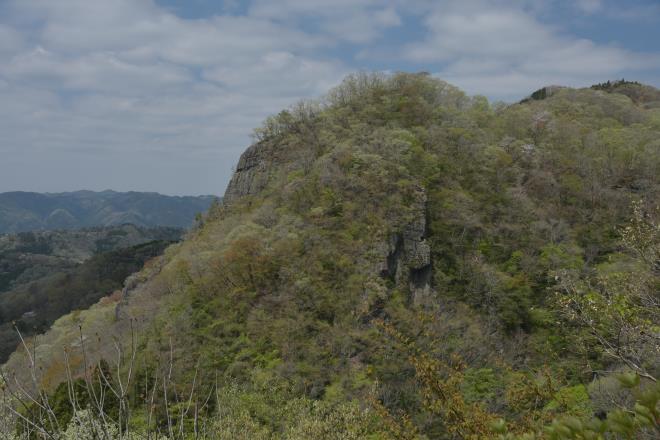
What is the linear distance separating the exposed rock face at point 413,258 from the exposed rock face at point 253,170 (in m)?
15.5

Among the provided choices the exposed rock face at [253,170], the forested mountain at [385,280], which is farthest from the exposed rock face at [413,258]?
the exposed rock face at [253,170]

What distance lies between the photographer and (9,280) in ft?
517

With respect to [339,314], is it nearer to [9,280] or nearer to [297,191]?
[297,191]

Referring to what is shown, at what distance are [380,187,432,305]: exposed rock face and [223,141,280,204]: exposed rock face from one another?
15533 mm

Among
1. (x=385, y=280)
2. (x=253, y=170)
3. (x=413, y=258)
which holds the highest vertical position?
(x=253, y=170)

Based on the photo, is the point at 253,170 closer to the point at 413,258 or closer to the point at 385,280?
the point at 413,258

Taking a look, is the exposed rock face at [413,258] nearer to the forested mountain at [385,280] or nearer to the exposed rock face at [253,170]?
the forested mountain at [385,280]

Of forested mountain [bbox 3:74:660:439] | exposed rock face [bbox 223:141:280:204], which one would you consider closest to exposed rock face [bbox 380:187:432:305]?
forested mountain [bbox 3:74:660:439]

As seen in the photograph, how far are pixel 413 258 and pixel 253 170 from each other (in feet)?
65.0

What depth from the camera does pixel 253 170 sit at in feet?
134

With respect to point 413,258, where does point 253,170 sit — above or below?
above

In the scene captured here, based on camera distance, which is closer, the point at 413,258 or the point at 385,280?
the point at 385,280

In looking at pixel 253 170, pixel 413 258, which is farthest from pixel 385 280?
pixel 253 170

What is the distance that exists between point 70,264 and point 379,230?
183 meters
